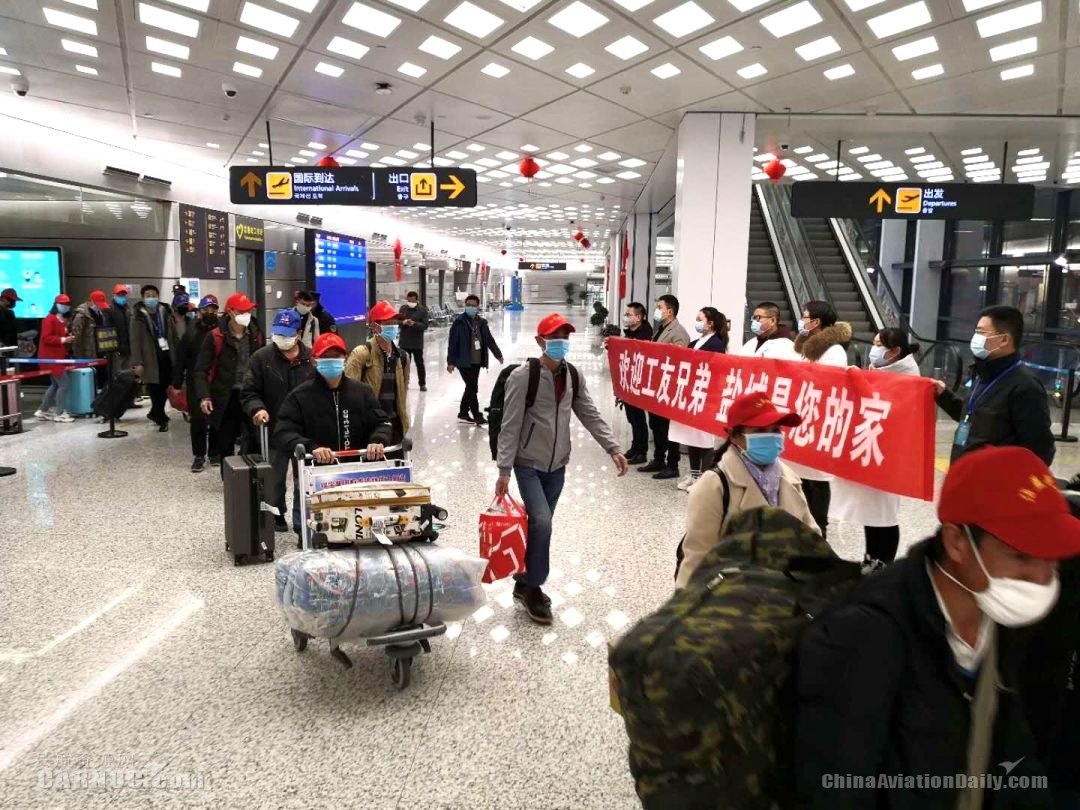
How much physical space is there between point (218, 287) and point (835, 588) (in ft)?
51.9

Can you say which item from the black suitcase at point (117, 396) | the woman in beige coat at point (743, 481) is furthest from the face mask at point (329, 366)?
the black suitcase at point (117, 396)

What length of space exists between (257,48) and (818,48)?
5.32 metres

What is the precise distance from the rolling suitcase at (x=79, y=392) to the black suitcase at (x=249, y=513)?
7237 millimetres

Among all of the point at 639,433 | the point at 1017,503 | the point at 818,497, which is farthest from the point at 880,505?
the point at 639,433

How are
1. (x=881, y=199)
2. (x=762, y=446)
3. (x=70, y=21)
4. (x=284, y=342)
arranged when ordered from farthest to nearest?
(x=881, y=199) → (x=70, y=21) → (x=284, y=342) → (x=762, y=446)

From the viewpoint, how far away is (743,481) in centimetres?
251

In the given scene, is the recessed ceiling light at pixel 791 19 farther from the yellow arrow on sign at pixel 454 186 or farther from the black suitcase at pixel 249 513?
the black suitcase at pixel 249 513

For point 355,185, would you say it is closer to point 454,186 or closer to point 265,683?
point 454,186

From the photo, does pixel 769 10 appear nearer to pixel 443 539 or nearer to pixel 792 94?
pixel 792 94

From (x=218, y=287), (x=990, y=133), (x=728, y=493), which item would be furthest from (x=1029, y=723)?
(x=218, y=287)

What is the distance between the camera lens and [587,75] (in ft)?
25.1

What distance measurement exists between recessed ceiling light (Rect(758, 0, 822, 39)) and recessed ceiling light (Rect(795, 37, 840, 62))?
38 cm

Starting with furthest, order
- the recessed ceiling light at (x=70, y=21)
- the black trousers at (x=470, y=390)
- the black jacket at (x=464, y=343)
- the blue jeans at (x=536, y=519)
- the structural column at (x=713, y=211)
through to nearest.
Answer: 1. the black trousers at (x=470, y=390)
2. the black jacket at (x=464, y=343)
3. the structural column at (x=713, y=211)
4. the recessed ceiling light at (x=70, y=21)
5. the blue jeans at (x=536, y=519)

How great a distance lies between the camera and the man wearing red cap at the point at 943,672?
1.18m
